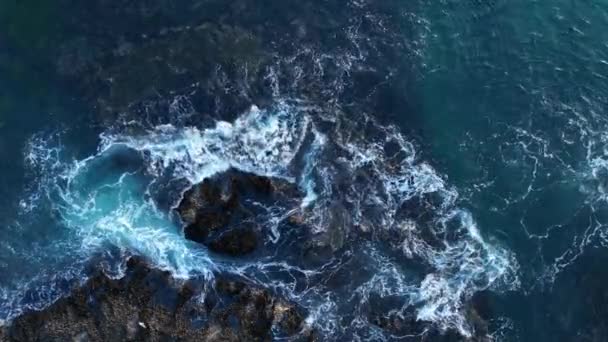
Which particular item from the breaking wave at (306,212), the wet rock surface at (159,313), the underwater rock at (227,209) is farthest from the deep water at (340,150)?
the wet rock surface at (159,313)

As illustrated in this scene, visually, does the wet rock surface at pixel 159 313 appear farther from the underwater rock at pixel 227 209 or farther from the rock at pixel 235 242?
the underwater rock at pixel 227 209

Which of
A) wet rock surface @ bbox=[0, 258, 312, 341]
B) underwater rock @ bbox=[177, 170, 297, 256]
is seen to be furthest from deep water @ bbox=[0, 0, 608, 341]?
wet rock surface @ bbox=[0, 258, 312, 341]

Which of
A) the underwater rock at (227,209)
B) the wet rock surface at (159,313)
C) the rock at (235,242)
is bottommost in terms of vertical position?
the wet rock surface at (159,313)

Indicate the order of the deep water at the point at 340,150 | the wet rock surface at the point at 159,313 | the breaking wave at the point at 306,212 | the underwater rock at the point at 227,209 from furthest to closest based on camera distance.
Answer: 1. the underwater rock at the point at 227,209
2. the deep water at the point at 340,150
3. the breaking wave at the point at 306,212
4. the wet rock surface at the point at 159,313

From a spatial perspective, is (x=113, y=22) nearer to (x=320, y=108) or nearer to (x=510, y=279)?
(x=320, y=108)

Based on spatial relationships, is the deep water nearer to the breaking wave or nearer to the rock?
the breaking wave

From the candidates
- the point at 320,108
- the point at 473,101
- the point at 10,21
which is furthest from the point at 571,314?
the point at 10,21
